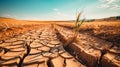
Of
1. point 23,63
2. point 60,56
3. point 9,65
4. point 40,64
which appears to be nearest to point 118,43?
point 60,56

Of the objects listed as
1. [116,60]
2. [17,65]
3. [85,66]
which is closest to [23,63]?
[17,65]

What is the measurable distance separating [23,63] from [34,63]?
0.64 feet

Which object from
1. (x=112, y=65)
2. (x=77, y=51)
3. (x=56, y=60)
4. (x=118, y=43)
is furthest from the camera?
(x=118, y=43)

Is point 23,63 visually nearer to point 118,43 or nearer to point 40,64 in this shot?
point 40,64

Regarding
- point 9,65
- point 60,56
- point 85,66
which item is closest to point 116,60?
point 85,66

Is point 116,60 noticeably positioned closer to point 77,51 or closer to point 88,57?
point 88,57

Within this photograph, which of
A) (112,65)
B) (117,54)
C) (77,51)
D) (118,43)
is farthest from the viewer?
(118,43)

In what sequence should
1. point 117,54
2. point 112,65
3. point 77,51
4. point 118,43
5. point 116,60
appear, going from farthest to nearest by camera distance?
point 118,43 < point 77,51 < point 117,54 < point 116,60 < point 112,65

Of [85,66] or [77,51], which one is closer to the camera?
[85,66]

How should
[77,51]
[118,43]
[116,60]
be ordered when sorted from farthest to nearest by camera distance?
[118,43] < [77,51] < [116,60]

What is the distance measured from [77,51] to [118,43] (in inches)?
46.9

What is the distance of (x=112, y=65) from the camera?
6.01ft

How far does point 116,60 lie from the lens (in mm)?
1956

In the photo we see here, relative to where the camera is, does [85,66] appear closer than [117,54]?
Yes
